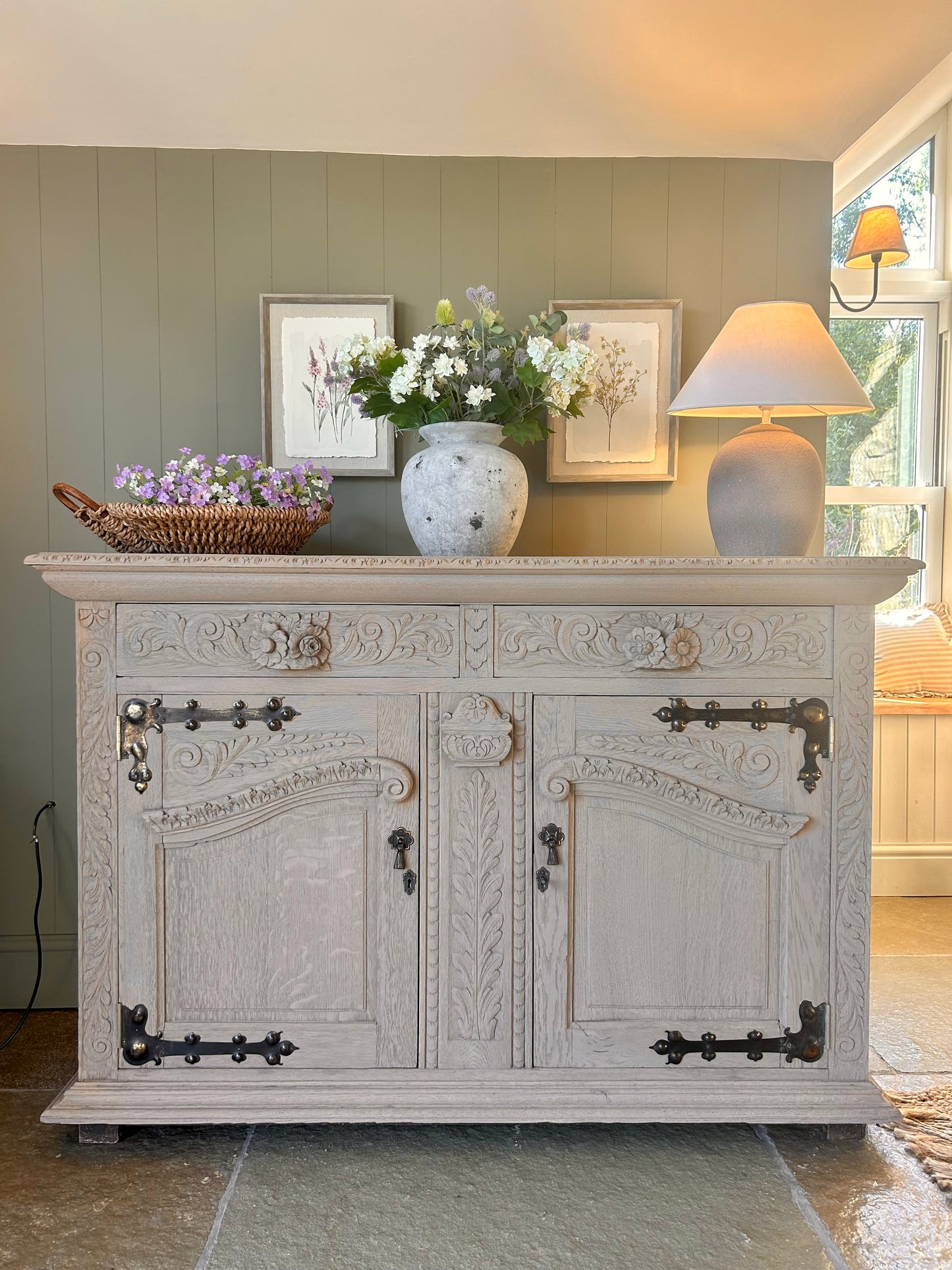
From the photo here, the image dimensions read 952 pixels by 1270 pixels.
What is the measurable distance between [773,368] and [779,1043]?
1301 millimetres

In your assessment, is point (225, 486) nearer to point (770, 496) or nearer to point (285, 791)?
point (285, 791)

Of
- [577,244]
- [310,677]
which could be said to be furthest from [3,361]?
[577,244]

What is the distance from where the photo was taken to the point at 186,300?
7.04 feet

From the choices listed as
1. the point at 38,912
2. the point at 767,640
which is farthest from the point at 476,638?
the point at 38,912

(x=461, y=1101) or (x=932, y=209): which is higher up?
(x=932, y=209)

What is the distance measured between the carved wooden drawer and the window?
232 cm

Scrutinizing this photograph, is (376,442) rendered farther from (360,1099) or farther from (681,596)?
(360,1099)

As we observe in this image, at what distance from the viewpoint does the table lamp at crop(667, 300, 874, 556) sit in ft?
5.70

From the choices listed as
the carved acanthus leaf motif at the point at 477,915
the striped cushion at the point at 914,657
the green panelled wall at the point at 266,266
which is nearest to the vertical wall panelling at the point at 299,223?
the green panelled wall at the point at 266,266

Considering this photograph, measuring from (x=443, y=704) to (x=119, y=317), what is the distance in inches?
52.6

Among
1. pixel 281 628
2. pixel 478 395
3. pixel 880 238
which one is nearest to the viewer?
pixel 281 628

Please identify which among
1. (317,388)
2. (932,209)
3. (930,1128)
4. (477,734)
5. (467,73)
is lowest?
(930,1128)

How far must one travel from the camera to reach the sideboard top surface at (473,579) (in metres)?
1.54

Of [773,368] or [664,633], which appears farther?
[773,368]
